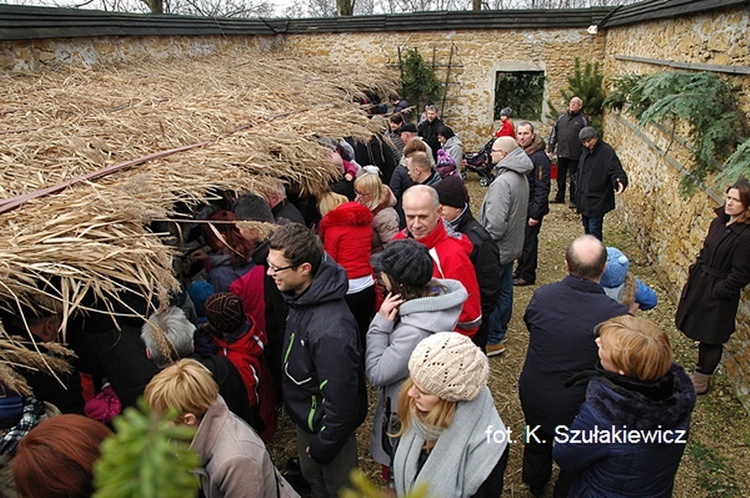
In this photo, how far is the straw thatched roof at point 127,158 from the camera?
2.13m

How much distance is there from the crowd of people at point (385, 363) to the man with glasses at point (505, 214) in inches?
37.8

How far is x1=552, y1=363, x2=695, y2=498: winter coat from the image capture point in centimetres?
197

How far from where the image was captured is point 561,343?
2.57 meters

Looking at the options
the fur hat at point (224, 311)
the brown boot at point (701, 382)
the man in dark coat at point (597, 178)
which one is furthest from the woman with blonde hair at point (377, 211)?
the man in dark coat at point (597, 178)

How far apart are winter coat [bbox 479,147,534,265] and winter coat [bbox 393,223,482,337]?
153 cm

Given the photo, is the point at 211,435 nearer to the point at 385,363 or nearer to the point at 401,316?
the point at 385,363

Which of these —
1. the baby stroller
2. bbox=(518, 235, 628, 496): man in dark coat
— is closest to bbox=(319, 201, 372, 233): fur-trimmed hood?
bbox=(518, 235, 628, 496): man in dark coat

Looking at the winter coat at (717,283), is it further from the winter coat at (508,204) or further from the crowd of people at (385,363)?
the winter coat at (508,204)

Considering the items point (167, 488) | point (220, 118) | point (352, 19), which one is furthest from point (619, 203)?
point (167, 488)

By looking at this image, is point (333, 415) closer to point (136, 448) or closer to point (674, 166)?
point (136, 448)

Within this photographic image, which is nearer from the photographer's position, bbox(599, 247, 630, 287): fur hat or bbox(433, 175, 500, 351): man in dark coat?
bbox(599, 247, 630, 287): fur hat

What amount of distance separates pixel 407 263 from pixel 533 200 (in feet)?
12.2

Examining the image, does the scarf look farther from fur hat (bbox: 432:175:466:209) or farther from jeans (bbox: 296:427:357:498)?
fur hat (bbox: 432:175:466:209)

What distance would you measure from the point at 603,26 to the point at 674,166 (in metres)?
7.37
